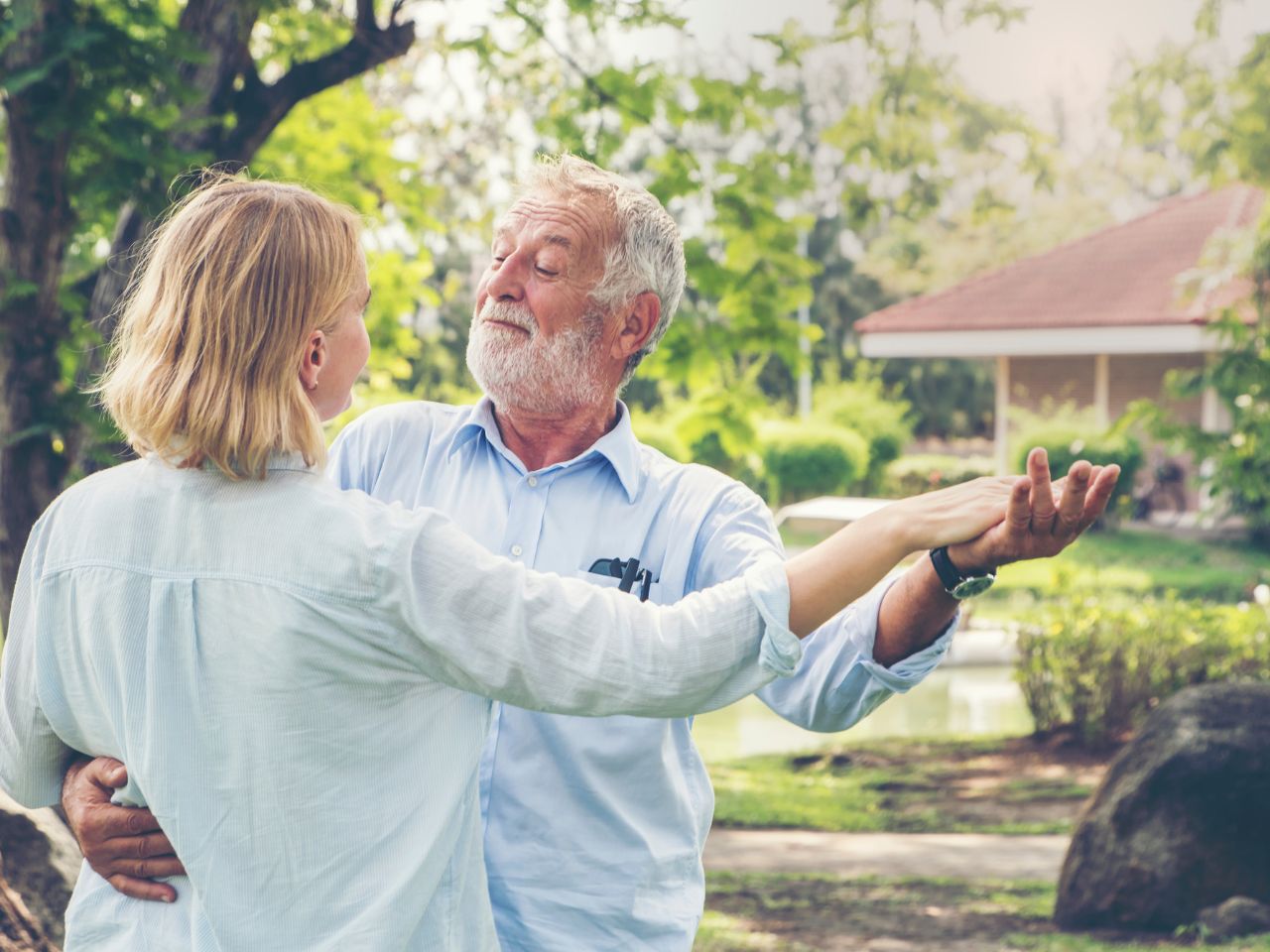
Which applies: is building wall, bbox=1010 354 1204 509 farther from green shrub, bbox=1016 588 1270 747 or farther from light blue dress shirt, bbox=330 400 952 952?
light blue dress shirt, bbox=330 400 952 952

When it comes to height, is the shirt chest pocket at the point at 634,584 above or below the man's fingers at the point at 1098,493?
below

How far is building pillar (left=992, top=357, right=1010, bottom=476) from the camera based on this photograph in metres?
25.4

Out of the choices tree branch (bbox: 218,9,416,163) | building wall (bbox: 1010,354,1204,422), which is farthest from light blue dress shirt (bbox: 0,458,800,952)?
building wall (bbox: 1010,354,1204,422)

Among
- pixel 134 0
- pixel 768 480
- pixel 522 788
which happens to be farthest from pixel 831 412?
pixel 522 788

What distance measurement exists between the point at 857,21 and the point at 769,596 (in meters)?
5.94

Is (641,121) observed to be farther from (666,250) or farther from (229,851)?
(229,851)

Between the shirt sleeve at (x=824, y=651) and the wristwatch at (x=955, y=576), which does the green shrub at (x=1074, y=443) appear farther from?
the wristwatch at (x=955, y=576)

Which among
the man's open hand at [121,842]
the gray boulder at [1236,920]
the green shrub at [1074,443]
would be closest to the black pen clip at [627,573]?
the man's open hand at [121,842]

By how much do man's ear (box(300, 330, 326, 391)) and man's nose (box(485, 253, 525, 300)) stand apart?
33.8 inches

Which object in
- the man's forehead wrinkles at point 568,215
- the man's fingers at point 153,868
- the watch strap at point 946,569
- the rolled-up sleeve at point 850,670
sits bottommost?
the man's fingers at point 153,868

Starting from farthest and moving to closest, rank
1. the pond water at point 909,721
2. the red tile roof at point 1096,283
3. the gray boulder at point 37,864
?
the red tile roof at point 1096,283, the pond water at point 909,721, the gray boulder at point 37,864

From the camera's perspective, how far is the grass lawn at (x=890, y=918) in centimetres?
576

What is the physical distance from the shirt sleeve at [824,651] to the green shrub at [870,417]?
2723 centimetres

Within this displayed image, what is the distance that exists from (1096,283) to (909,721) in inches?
645
